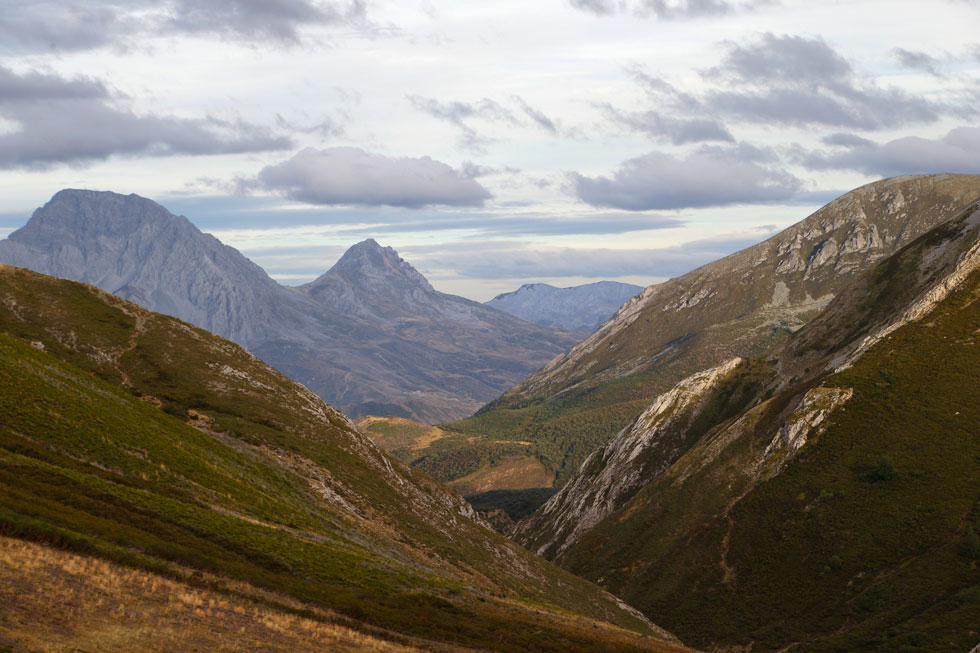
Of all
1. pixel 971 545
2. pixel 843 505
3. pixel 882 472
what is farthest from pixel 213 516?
pixel 882 472

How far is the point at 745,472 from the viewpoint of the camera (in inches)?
5630

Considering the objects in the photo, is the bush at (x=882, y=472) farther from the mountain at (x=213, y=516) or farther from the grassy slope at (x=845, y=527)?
the mountain at (x=213, y=516)

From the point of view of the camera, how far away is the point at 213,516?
204ft

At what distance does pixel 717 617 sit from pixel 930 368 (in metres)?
68.5

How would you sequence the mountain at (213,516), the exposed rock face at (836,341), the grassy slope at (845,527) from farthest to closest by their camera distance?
the exposed rock face at (836,341) → the grassy slope at (845,527) → the mountain at (213,516)

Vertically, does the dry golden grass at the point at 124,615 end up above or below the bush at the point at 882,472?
above

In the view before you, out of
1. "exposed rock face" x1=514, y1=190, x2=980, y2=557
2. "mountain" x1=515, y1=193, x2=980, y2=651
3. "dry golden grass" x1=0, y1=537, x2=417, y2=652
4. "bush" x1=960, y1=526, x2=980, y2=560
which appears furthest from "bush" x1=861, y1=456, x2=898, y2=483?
"dry golden grass" x1=0, y1=537, x2=417, y2=652

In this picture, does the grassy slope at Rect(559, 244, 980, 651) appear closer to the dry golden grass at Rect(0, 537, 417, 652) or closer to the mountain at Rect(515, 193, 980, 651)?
the mountain at Rect(515, 193, 980, 651)

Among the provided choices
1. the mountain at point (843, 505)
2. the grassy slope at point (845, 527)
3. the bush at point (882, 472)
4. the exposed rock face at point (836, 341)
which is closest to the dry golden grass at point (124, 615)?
the grassy slope at point (845, 527)

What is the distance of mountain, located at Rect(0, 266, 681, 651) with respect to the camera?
135ft

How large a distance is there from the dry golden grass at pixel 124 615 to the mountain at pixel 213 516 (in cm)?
15

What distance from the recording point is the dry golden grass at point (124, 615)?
3266 cm

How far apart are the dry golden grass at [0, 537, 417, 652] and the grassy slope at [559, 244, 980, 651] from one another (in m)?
71.5

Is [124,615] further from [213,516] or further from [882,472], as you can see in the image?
[882,472]
